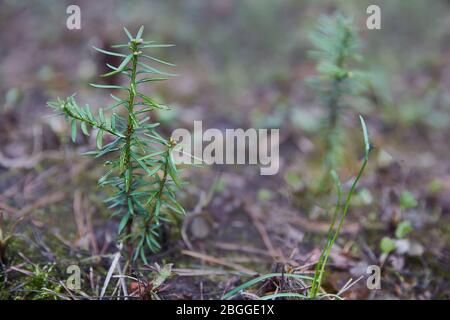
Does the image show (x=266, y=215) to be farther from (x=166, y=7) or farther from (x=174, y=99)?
(x=166, y=7)

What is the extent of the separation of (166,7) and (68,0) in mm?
943

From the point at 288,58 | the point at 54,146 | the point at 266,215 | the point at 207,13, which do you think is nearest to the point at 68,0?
the point at 207,13

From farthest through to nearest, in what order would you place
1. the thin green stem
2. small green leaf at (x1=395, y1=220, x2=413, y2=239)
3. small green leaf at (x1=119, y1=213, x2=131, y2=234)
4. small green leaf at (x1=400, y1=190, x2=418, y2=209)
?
small green leaf at (x1=400, y1=190, x2=418, y2=209), small green leaf at (x1=395, y1=220, x2=413, y2=239), small green leaf at (x1=119, y1=213, x2=131, y2=234), the thin green stem

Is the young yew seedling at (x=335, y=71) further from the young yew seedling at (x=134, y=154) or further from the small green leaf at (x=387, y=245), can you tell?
the young yew seedling at (x=134, y=154)

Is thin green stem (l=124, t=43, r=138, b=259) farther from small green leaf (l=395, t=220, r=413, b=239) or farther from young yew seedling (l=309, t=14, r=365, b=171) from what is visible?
small green leaf (l=395, t=220, r=413, b=239)

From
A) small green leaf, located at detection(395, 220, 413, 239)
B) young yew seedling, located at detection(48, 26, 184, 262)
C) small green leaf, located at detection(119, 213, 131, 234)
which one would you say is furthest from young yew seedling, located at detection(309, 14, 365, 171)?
small green leaf, located at detection(119, 213, 131, 234)

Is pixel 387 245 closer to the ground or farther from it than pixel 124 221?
closer to the ground

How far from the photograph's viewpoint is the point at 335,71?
2533 millimetres

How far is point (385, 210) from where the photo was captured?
2699mm

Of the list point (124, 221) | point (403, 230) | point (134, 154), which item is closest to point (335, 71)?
point (403, 230)

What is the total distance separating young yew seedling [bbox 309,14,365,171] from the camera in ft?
8.41

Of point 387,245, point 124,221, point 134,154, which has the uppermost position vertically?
point 134,154

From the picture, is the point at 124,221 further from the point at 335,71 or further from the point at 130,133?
the point at 335,71

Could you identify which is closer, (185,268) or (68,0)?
(185,268)
